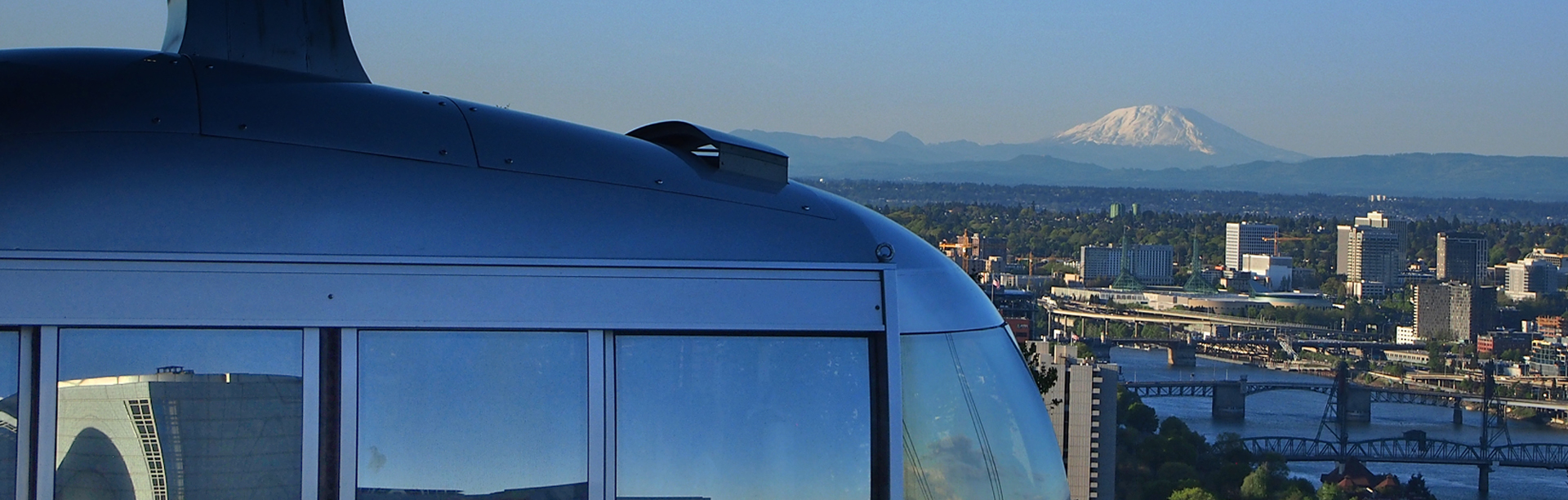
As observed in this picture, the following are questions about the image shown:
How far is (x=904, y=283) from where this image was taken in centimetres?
273

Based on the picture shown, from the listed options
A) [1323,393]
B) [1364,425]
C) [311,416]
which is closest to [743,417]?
[311,416]

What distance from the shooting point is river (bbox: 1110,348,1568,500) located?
43469 millimetres

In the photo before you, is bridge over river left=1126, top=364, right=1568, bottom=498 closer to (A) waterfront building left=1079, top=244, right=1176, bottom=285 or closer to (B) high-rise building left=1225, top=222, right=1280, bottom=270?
(A) waterfront building left=1079, top=244, right=1176, bottom=285

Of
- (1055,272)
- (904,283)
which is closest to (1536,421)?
(1055,272)

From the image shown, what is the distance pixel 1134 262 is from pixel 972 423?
106510 mm

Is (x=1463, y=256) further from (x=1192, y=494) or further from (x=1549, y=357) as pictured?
(x=1192, y=494)

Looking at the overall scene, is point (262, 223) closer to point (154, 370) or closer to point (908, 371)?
point (154, 370)

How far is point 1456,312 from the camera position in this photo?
79375 mm

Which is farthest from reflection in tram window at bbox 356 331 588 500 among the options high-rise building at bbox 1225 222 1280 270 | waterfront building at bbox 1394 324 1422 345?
high-rise building at bbox 1225 222 1280 270

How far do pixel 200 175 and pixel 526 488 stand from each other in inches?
27.8

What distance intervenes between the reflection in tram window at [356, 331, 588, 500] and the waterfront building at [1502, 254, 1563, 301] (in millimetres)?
100447

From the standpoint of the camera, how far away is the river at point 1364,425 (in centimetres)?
4347

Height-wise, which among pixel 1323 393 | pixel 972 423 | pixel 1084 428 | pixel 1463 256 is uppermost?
pixel 1463 256

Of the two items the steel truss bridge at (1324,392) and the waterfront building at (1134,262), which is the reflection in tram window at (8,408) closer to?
the steel truss bridge at (1324,392)
